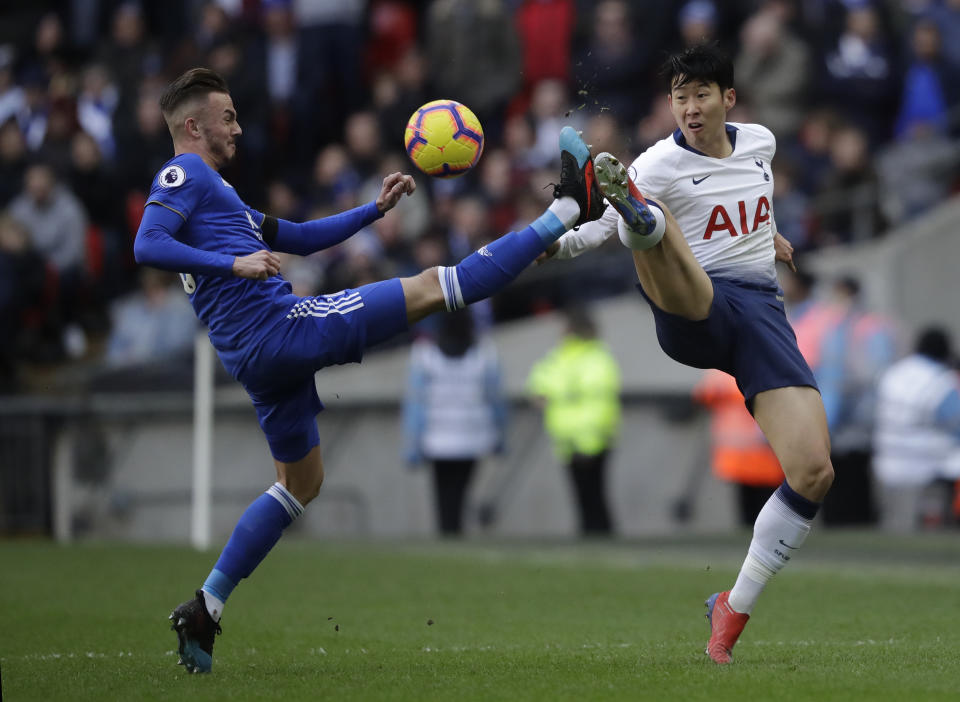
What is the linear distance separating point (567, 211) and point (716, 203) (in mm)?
810

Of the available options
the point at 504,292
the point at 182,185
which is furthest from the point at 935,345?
the point at 182,185

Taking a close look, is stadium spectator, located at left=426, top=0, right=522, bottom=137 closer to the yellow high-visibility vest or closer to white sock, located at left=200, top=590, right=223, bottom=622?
the yellow high-visibility vest

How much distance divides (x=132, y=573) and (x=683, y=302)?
635 centimetres

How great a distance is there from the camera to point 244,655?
24.5 ft

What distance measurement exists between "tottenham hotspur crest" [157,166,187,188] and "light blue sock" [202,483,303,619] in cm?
142

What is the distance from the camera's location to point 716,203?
7.08 meters

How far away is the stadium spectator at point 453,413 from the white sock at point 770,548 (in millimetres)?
8527

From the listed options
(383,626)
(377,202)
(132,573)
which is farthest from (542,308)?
(377,202)

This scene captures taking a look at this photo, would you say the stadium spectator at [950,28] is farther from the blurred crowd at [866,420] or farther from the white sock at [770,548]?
the white sock at [770,548]

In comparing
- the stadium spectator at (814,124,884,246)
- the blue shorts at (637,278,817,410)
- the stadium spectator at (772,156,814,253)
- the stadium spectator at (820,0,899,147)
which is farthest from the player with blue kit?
the stadium spectator at (820,0,899,147)

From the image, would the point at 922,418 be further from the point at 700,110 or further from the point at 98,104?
the point at 98,104

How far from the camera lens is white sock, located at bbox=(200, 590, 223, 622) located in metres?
6.91

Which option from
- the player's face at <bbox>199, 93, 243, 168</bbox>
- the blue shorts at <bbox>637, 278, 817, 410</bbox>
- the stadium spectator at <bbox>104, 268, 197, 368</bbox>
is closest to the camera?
the blue shorts at <bbox>637, 278, 817, 410</bbox>

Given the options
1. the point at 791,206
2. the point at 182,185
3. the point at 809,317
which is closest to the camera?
the point at 182,185
